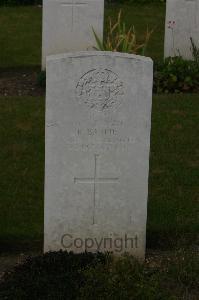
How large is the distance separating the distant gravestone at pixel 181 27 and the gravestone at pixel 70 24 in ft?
3.32

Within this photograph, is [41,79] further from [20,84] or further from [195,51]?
[195,51]

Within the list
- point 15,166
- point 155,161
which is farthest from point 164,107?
point 15,166

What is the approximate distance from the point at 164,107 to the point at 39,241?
13.0ft

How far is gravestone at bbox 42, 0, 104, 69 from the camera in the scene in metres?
12.1

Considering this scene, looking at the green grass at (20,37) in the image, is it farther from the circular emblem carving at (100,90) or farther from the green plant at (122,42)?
the circular emblem carving at (100,90)

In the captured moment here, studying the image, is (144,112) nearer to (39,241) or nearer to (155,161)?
(39,241)

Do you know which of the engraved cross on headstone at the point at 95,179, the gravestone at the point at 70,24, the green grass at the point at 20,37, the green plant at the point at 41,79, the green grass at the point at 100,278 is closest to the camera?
the green grass at the point at 100,278

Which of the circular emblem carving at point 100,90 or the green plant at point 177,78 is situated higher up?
the circular emblem carving at point 100,90

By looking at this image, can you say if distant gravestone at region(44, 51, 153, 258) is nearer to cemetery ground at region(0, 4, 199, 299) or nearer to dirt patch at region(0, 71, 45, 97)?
cemetery ground at region(0, 4, 199, 299)

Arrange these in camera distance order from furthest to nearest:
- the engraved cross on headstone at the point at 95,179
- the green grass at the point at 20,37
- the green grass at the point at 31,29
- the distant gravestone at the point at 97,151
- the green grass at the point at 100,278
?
1. the green grass at the point at 31,29
2. the green grass at the point at 20,37
3. the engraved cross on headstone at the point at 95,179
4. the distant gravestone at the point at 97,151
5. the green grass at the point at 100,278

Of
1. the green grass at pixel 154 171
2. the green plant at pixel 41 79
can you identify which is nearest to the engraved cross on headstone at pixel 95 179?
the green grass at pixel 154 171

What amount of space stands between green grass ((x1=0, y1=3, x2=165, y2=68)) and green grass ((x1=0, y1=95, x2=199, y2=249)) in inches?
114

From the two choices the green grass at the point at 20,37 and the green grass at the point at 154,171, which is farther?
the green grass at the point at 20,37

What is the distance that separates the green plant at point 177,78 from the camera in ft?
37.9
